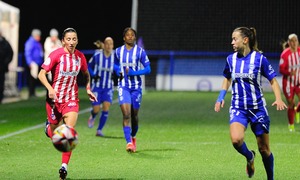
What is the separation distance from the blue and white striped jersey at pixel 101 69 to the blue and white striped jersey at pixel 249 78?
769 centimetres

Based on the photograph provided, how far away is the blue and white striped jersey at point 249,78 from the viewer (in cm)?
1042

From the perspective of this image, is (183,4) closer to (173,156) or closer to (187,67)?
(187,67)

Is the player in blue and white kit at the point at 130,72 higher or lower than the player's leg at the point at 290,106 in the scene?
higher

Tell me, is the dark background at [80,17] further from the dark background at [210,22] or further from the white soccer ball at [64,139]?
the white soccer ball at [64,139]

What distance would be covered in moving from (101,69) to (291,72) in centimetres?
410

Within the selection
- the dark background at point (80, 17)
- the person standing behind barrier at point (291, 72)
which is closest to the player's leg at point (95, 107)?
the person standing behind barrier at point (291, 72)

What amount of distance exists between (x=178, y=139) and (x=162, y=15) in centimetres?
2108

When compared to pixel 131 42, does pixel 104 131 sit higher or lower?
lower

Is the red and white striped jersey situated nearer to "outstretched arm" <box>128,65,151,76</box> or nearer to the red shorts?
the red shorts

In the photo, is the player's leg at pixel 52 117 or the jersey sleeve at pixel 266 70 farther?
the player's leg at pixel 52 117

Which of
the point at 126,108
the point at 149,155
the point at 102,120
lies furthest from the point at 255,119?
the point at 102,120

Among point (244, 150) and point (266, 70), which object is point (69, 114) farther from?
point (266, 70)

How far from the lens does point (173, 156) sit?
13.6 meters

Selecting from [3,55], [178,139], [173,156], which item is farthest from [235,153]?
[3,55]
